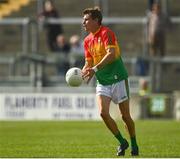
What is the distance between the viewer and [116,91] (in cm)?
1404

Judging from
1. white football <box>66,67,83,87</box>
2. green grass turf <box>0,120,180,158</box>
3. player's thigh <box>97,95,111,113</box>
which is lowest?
green grass turf <box>0,120,180,158</box>

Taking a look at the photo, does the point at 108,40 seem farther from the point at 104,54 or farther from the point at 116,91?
the point at 116,91

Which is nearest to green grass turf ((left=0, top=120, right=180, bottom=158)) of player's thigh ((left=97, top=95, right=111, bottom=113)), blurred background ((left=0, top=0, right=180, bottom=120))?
player's thigh ((left=97, top=95, right=111, bottom=113))

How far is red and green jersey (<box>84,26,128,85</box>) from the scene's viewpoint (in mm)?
13891

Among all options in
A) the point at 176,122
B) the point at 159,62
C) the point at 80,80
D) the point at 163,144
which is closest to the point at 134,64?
the point at 159,62

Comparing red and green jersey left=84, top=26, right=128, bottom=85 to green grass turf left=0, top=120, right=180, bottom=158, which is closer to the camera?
red and green jersey left=84, top=26, right=128, bottom=85

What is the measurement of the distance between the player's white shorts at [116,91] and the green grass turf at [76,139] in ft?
3.11

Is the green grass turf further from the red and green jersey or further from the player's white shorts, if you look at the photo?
the red and green jersey

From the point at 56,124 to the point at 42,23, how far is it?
4.39 meters

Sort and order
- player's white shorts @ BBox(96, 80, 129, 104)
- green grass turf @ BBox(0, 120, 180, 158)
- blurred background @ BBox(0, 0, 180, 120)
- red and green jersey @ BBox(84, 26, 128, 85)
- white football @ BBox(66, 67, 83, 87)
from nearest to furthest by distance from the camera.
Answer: white football @ BBox(66, 67, 83, 87)
red and green jersey @ BBox(84, 26, 128, 85)
player's white shorts @ BBox(96, 80, 129, 104)
green grass turf @ BBox(0, 120, 180, 158)
blurred background @ BBox(0, 0, 180, 120)

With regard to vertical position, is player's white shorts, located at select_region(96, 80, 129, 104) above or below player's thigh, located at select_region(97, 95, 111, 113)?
above

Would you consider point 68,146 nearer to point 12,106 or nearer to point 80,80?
point 80,80

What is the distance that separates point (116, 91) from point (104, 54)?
635 millimetres

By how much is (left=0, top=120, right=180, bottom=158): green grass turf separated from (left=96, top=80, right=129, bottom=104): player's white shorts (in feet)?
3.11
